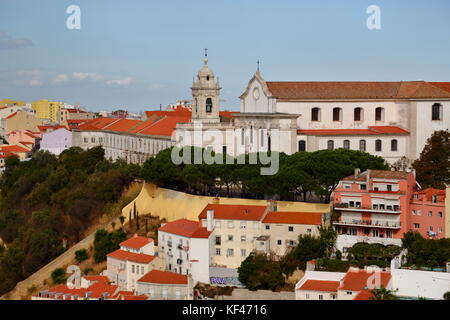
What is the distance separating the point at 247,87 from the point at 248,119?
61.9 inches

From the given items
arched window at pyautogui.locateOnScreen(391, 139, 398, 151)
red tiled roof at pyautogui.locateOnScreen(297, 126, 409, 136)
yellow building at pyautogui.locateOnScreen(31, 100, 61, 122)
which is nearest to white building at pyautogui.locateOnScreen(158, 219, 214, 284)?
red tiled roof at pyautogui.locateOnScreen(297, 126, 409, 136)

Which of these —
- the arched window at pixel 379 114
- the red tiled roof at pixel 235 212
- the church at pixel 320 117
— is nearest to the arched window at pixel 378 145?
the church at pixel 320 117

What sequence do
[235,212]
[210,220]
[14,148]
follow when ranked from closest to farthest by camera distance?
[210,220]
[235,212]
[14,148]

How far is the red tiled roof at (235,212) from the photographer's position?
3625 centimetres

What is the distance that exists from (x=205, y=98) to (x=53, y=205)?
1043 cm

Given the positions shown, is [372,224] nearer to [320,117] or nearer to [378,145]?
[378,145]

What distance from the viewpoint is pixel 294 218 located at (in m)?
35.9

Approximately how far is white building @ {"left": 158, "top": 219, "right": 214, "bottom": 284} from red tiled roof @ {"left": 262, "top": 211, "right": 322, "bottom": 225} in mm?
2316

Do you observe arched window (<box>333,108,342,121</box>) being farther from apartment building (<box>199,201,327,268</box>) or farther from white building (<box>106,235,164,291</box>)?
white building (<box>106,235,164,291</box>)

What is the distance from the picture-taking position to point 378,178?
35.4 m

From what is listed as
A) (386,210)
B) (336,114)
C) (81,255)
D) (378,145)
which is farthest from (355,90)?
(81,255)
